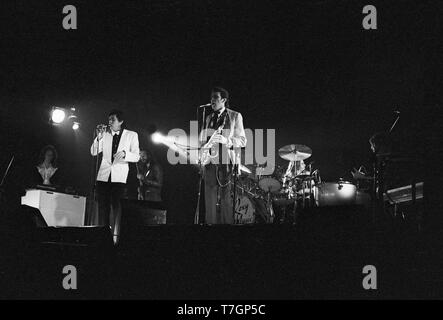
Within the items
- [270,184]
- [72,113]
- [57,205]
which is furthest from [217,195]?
[72,113]

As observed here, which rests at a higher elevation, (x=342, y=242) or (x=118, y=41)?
(x=118, y=41)

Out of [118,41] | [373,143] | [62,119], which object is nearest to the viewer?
[373,143]

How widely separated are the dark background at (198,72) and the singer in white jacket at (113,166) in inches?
39.1

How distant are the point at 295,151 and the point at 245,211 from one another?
148 centimetres

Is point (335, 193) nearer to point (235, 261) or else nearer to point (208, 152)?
point (208, 152)

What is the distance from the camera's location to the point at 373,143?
5.25 meters

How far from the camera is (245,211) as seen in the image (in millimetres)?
8203

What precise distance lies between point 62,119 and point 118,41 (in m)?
1.63

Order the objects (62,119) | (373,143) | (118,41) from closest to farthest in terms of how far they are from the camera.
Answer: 1. (373,143)
2. (118,41)
3. (62,119)

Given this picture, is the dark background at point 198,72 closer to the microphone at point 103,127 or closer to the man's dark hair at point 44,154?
the man's dark hair at point 44,154

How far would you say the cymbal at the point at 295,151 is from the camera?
858 cm
